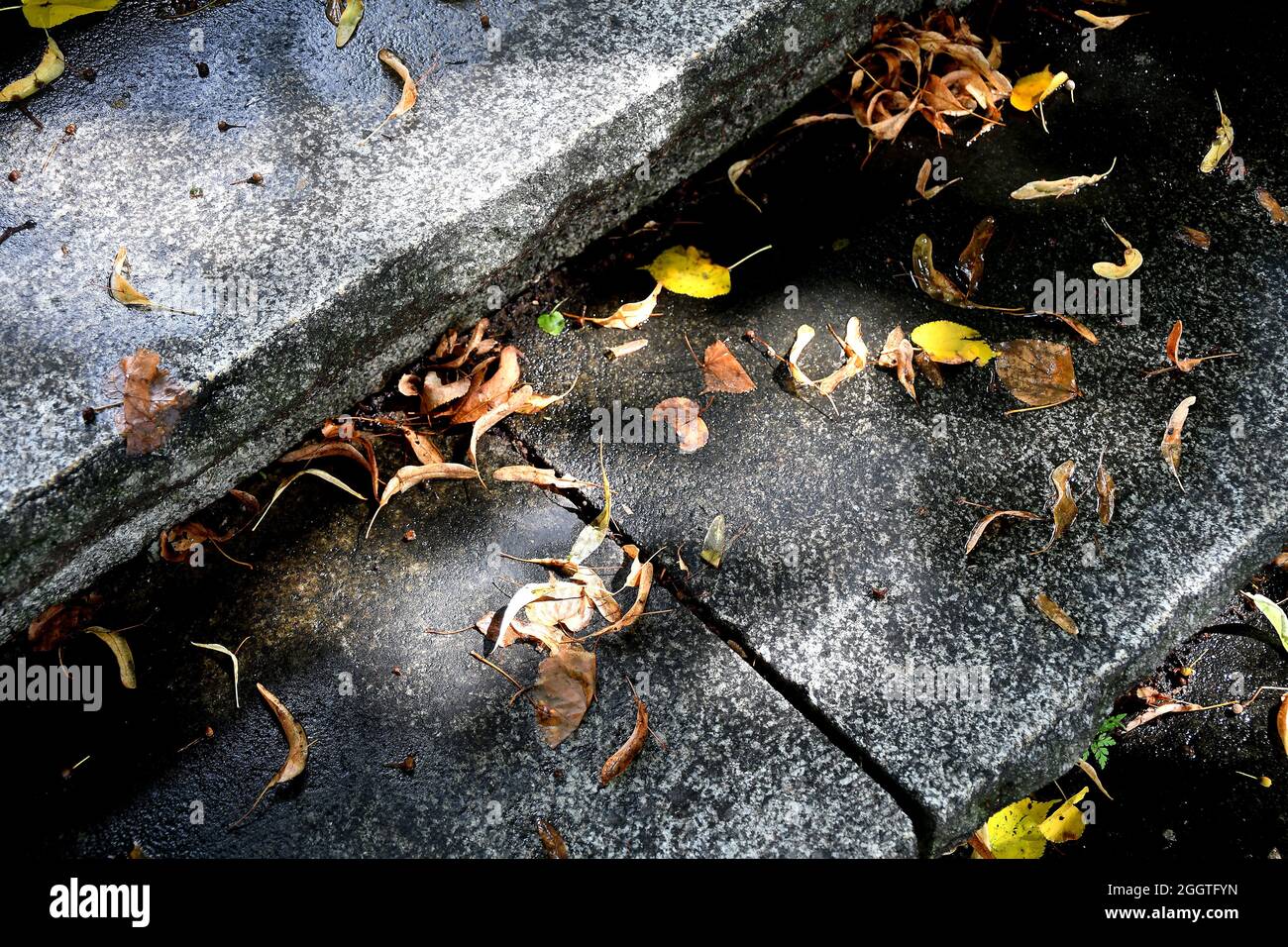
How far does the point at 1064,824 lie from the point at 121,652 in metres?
1.72

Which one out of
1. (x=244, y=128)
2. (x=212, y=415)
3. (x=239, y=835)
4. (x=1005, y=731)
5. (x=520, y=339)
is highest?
(x=244, y=128)

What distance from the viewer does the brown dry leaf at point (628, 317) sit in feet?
7.50

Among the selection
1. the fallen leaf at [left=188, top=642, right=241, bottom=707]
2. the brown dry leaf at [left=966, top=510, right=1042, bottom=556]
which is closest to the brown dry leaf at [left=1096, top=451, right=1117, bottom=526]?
the brown dry leaf at [left=966, top=510, right=1042, bottom=556]

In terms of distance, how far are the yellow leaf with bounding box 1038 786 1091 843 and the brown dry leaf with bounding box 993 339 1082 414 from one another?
782mm

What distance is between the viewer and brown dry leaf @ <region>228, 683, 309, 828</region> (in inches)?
67.9

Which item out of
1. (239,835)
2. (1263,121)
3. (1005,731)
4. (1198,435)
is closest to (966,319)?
(1198,435)

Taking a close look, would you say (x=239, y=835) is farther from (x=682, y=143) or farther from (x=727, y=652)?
(x=682, y=143)

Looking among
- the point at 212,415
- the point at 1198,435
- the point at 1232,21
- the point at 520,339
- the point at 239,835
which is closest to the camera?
the point at 239,835

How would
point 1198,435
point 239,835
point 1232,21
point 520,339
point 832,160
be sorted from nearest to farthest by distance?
point 239,835 < point 1198,435 < point 520,339 < point 832,160 < point 1232,21

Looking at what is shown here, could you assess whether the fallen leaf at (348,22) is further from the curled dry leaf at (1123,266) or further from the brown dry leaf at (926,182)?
the curled dry leaf at (1123,266)

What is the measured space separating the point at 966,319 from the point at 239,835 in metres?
1.73

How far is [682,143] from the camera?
2.37 meters

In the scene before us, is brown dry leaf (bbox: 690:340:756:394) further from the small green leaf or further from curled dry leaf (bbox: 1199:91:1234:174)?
curled dry leaf (bbox: 1199:91:1234:174)

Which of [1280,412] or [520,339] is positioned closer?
[1280,412]
